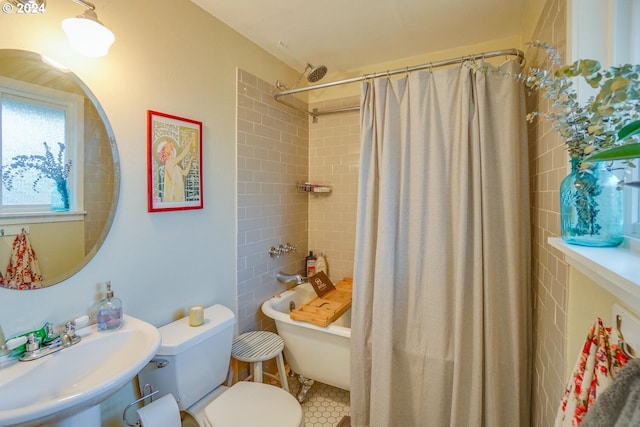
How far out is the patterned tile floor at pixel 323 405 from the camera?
6.24 feet

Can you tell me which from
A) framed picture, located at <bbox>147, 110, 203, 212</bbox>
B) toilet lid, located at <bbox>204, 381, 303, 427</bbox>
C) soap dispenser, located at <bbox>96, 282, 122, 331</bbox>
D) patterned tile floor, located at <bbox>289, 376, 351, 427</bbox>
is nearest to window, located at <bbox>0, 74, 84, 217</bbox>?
framed picture, located at <bbox>147, 110, 203, 212</bbox>

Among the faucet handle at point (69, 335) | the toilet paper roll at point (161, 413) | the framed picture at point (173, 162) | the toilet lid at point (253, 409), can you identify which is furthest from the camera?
the framed picture at point (173, 162)

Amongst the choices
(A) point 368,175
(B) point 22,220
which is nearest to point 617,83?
(A) point 368,175

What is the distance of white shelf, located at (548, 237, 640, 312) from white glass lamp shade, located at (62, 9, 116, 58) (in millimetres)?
1748

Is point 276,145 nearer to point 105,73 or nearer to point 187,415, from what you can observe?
point 105,73

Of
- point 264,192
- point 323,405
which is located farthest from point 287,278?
point 323,405

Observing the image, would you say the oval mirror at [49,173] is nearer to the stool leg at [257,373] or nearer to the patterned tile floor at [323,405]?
the stool leg at [257,373]

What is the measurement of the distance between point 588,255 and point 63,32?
194cm

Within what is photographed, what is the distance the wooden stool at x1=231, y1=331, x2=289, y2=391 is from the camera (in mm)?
1729

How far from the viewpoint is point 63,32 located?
114 cm

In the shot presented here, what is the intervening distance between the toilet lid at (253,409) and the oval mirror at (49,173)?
93 centimetres

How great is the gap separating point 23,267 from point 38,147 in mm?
459

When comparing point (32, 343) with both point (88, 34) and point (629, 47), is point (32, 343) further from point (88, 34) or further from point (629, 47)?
point (629, 47)

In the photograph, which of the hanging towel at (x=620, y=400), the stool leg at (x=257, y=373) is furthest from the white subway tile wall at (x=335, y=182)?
the hanging towel at (x=620, y=400)
